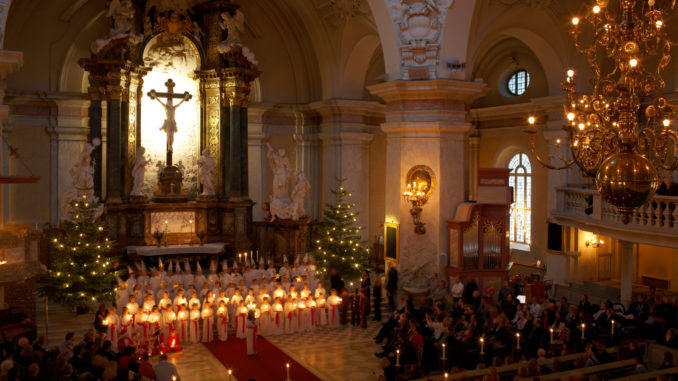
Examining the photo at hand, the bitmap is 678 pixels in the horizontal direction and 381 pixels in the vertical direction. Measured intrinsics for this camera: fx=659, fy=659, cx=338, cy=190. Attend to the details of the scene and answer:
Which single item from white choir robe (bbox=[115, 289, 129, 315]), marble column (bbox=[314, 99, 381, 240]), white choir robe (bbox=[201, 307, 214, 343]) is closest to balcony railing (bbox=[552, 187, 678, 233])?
marble column (bbox=[314, 99, 381, 240])

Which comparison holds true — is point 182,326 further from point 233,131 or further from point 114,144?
point 233,131

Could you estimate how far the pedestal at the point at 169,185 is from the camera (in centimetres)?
2219

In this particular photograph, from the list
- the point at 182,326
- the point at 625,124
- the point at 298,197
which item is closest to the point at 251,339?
the point at 182,326

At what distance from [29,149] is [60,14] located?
4.48 meters

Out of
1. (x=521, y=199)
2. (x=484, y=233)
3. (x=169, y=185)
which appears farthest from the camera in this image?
(x=521, y=199)

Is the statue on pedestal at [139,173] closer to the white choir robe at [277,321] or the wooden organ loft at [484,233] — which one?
the white choir robe at [277,321]

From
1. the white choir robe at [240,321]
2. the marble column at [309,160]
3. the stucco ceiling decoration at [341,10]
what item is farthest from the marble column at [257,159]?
the white choir robe at [240,321]

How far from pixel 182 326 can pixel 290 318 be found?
2.56 metres

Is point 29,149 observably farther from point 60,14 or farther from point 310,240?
point 310,240

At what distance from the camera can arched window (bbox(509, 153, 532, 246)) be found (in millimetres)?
26781

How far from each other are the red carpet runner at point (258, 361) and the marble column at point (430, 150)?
4788 millimetres

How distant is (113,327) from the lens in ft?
45.6

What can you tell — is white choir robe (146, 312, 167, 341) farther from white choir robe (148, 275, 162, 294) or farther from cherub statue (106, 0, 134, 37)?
cherub statue (106, 0, 134, 37)

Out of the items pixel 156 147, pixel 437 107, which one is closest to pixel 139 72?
pixel 156 147
